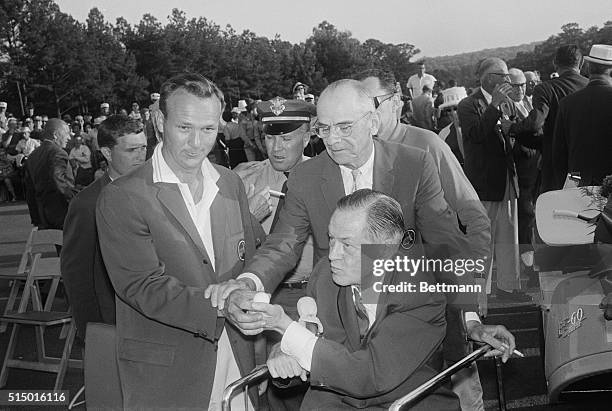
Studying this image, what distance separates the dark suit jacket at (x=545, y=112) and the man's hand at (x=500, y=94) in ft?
1.43

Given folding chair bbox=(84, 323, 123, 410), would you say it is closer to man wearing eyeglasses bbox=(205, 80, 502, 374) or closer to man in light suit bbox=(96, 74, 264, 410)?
man in light suit bbox=(96, 74, 264, 410)

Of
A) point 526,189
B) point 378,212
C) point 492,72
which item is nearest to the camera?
point 378,212

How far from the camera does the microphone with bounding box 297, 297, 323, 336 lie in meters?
3.09

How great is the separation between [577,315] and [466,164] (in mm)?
4286

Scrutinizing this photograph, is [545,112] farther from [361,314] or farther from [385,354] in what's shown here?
[385,354]

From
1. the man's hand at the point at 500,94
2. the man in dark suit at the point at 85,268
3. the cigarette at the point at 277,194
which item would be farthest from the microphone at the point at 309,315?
the man's hand at the point at 500,94

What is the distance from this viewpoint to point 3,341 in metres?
7.39

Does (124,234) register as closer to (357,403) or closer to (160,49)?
(357,403)

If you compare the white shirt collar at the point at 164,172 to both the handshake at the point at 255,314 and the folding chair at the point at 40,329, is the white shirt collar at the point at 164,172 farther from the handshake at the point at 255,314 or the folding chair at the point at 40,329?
the folding chair at the point at 40,329

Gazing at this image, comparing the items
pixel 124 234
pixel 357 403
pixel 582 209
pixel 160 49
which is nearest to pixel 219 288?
pixel 124 234

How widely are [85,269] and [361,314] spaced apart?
6.21 ft

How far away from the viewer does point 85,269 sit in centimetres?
421

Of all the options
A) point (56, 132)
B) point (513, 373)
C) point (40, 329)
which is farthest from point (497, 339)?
point (56, 132)

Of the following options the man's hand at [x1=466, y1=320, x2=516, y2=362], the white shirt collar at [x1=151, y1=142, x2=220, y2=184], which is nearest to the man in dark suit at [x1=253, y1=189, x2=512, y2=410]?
the man's hand at [x1=466, y1=320, x2=516, y2=362]
